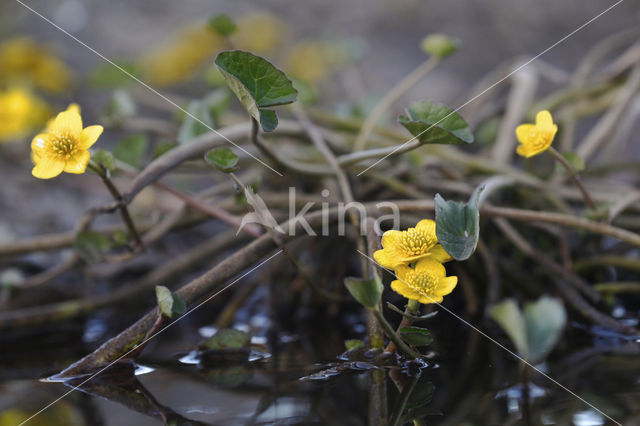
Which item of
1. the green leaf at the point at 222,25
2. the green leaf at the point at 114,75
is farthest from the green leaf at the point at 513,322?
the green leaf at the point at 114,75

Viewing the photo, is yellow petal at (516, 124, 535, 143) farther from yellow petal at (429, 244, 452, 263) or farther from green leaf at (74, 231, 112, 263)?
green leaf at (74, 231, 112, 263)

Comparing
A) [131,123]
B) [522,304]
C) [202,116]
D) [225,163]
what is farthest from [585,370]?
[131,123]

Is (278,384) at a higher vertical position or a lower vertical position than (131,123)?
lower

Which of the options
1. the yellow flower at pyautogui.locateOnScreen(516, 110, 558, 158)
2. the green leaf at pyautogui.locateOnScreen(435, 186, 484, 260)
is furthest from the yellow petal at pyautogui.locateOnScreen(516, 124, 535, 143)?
the green leaf at pyautogui.locateOnScreen(435, 186, 484, 260)

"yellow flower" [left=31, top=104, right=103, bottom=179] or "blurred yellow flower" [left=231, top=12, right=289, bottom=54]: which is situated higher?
"blurred yellow flower" [left=231, top=12, right=289, bottom=54]

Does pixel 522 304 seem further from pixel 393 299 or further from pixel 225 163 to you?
pixel 225 163
